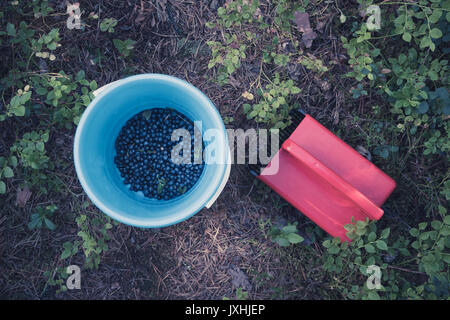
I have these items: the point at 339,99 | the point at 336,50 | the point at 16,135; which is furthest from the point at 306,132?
the point at 16,135

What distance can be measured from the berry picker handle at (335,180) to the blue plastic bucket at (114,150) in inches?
18.4

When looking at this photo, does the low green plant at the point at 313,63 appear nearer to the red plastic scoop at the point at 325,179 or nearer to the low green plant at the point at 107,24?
the red plastic scoop at the point at 325,179

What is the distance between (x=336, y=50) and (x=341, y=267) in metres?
1.56

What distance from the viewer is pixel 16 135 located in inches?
95.1

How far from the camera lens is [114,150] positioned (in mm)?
2355

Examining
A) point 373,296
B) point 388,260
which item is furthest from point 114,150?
point 388,260

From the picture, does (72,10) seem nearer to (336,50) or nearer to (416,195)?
(336,50)

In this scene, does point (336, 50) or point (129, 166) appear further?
point (336, 50)

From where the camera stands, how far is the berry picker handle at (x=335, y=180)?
2062 millimetres

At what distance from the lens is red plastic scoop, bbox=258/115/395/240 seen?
220cm

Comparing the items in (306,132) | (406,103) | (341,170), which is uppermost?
(406,103)

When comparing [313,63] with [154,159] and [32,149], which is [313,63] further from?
[32,149]

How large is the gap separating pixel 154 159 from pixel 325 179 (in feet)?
3.75

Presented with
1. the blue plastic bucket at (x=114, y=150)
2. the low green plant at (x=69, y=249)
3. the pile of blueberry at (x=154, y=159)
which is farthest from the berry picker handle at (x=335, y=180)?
the low green plant at (x=69, y=249)
